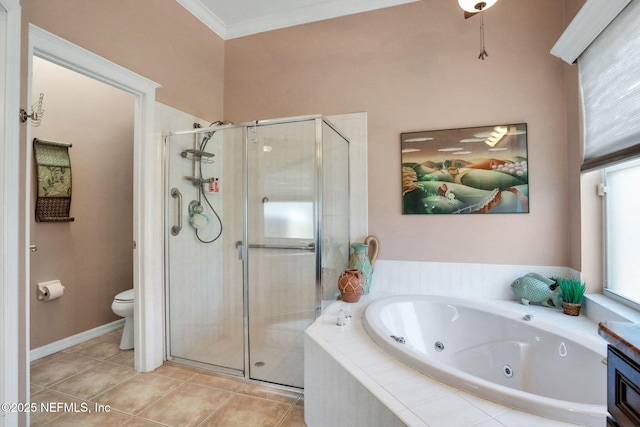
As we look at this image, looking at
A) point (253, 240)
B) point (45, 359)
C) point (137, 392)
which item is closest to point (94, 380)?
point (137, 392)

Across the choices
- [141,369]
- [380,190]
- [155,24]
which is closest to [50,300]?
[141,369]

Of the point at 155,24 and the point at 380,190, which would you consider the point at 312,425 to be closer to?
the point at 380,190

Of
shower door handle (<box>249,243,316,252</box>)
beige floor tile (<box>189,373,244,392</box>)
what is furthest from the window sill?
beige floor tile (<box>189,373,244,392</box>)

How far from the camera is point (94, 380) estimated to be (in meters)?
2.13

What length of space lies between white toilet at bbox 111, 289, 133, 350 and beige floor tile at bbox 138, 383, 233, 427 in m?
0.87

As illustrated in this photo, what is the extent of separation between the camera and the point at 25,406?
153 centimetres

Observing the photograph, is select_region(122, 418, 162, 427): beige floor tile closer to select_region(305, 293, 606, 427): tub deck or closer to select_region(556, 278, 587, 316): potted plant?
select_region(305, 293, 606, 427): tub deck

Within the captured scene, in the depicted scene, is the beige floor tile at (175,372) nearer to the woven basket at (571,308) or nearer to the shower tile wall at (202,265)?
the shower tile wall at (202,265)

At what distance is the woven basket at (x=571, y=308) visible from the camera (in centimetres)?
194

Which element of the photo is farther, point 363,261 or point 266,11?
point 266,11

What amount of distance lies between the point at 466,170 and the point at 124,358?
10.2 ft

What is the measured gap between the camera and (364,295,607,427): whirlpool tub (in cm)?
111

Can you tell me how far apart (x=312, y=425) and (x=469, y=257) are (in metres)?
1.65

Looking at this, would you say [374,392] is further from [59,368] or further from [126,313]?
[59,368]
